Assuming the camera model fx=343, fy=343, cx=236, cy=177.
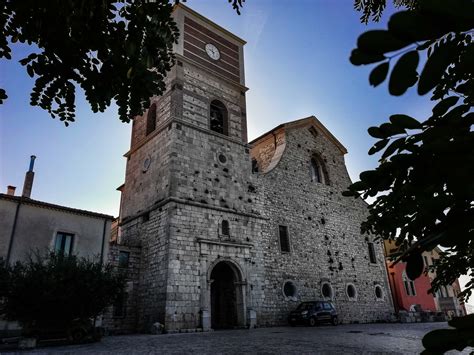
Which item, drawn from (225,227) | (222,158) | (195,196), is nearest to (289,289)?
(225,227)

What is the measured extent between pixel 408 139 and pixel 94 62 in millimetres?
2570

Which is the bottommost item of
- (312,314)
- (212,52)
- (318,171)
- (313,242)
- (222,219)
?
(312,314)

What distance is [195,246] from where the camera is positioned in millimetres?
13820

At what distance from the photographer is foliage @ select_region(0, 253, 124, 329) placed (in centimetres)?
867

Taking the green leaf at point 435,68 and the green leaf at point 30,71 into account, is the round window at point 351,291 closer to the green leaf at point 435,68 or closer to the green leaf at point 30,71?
the green leaf at point 30,71

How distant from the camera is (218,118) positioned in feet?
58.5

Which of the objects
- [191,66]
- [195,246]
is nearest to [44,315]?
[195,246]

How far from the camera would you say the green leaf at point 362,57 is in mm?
779

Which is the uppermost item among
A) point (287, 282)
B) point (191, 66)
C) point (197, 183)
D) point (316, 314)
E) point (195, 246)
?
point (191, 66)

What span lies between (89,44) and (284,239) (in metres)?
15.5

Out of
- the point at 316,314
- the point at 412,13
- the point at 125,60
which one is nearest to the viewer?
the point at 412,13

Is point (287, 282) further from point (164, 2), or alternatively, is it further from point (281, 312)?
point (164, 2)

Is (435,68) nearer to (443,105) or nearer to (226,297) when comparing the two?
(443,105)

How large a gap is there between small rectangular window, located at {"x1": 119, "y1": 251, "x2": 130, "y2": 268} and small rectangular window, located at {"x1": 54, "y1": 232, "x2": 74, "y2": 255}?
6.47 feet
